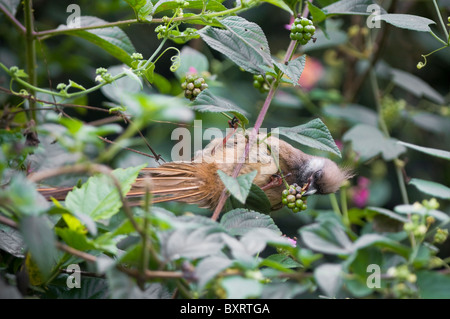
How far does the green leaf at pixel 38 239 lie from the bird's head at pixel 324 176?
1.66 metres

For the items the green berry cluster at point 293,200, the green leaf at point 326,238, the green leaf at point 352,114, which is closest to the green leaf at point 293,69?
the green berry cluster at point 293,200

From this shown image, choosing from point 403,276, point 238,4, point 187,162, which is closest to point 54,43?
point 187,162

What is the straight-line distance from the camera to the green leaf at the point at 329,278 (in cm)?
86

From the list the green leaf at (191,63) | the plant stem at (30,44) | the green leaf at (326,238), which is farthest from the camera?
the green leaf at (191,63)

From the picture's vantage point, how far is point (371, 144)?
2.25m

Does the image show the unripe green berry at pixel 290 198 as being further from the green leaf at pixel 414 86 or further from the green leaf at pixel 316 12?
the green leaf at pixel 414 86

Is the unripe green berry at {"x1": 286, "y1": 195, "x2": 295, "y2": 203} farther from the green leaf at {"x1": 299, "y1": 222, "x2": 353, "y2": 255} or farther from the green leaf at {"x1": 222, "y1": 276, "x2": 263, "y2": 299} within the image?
the green leaf at {"x1": 222, "y1": 276, "x2": 263, "y2": 299}

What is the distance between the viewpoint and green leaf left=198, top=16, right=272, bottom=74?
4.68ft

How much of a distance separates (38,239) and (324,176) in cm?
179

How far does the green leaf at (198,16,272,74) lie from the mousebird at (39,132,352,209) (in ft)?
0.96

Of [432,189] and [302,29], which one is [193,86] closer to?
[302,29]

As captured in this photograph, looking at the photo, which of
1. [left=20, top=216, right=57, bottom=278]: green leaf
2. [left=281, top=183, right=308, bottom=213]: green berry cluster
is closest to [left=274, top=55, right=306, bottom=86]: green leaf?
[left=281, top=183, right=308, bottom=213]: green berry cluster

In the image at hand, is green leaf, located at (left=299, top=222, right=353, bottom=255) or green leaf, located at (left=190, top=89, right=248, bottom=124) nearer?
green leaf, located at (left=299, top=222, right=353, bottom=255)
